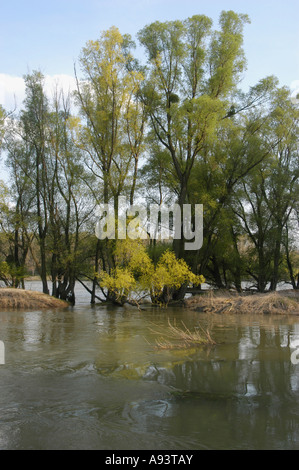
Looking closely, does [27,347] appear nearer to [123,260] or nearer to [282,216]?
[123,260]

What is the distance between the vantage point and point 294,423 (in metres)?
4.02

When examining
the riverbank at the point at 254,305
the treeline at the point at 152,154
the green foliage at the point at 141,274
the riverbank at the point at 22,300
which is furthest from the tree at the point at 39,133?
the riverbank at the point at 254,305

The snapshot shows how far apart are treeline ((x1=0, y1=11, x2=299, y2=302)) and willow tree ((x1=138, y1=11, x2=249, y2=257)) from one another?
0.05 meters

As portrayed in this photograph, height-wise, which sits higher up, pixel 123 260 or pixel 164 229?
pixel 164 229

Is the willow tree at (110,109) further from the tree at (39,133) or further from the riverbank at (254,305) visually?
the riverbank at (254,305)

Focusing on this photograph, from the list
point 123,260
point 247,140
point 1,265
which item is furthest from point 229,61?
point 1,265

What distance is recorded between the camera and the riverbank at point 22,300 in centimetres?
1639

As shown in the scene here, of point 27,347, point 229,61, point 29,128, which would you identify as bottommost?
point 27,347

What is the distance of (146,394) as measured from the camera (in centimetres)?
501

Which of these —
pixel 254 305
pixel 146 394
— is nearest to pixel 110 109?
pixel 254 305

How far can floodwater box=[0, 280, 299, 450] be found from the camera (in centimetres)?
370

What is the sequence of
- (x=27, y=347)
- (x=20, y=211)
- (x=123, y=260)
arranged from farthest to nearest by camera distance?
(x=20, y=211)
(x=123, y=260)
(x=27, y=347)

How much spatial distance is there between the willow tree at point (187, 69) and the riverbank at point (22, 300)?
6.68 m
